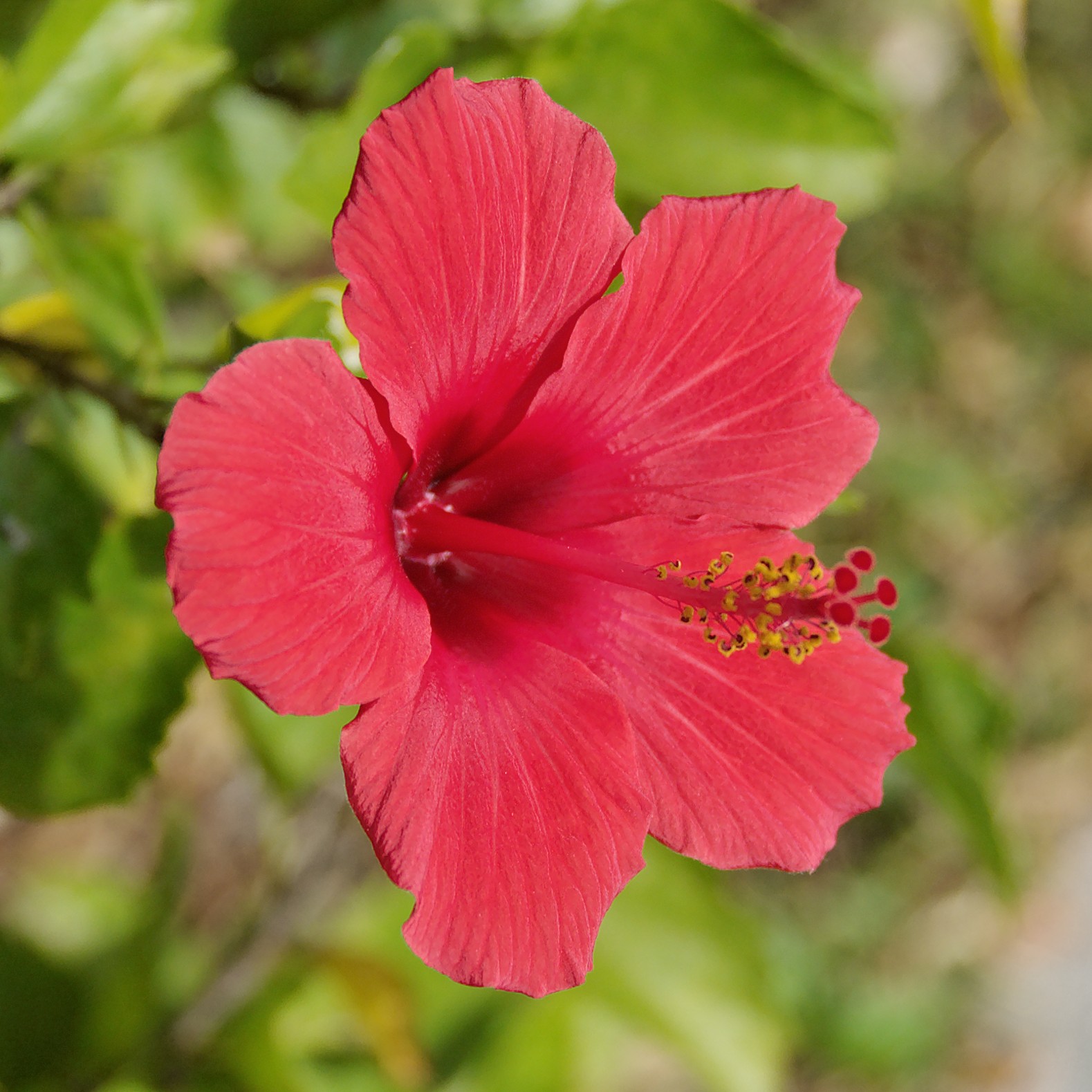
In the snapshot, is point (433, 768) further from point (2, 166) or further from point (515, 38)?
point (515, 38)

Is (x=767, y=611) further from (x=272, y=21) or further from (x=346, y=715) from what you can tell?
(x=272, y=21)

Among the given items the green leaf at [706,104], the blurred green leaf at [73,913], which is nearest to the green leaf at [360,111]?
the green leaf at [706,104]

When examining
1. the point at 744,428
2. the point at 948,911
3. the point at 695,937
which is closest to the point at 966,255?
the point at 948,911

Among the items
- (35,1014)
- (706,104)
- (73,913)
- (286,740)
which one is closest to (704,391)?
(706,104)

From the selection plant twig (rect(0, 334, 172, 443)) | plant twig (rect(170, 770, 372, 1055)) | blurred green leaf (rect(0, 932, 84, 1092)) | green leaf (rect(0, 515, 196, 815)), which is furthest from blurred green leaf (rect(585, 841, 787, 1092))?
plant twig (rect(0, 334, 172, 443))

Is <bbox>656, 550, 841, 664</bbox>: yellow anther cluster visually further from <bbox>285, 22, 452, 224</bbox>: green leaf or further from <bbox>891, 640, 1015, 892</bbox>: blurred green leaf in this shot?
<bbox>285, 22, 452, 224</bbox>: green leaf

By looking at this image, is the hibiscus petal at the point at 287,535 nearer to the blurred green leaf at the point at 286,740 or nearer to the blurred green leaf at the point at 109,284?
the blurred green leaf at the point at 109,284
